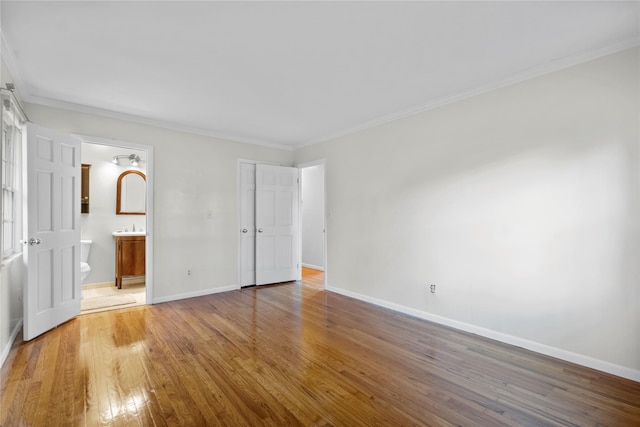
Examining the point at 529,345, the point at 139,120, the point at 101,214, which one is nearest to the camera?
the point at 529,345

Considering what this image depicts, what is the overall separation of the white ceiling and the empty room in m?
0.02

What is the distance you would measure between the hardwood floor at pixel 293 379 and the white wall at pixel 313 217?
376cm

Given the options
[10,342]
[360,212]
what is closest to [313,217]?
[360,212]

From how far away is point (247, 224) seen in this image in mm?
5137

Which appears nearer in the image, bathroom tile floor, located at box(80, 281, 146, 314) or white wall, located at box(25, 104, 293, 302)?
white wall, located at box(25, 104, 293, 302)

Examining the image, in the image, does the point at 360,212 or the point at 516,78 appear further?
the point at 360,212

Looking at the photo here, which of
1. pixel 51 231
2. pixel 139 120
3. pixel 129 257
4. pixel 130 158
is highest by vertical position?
pixel 139 120

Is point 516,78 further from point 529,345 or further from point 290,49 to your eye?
point 529,345

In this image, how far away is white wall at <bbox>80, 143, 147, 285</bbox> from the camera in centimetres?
509

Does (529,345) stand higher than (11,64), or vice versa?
(11,64)

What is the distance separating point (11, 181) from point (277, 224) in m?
3.33

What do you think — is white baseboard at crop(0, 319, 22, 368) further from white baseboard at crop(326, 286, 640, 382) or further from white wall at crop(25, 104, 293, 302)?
white baseboard at crop(326, 286, 640, 382)

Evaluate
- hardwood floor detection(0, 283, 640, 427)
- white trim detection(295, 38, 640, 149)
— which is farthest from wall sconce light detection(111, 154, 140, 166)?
white trim detection(295, 38, 640, 149)

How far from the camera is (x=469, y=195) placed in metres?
3.19
